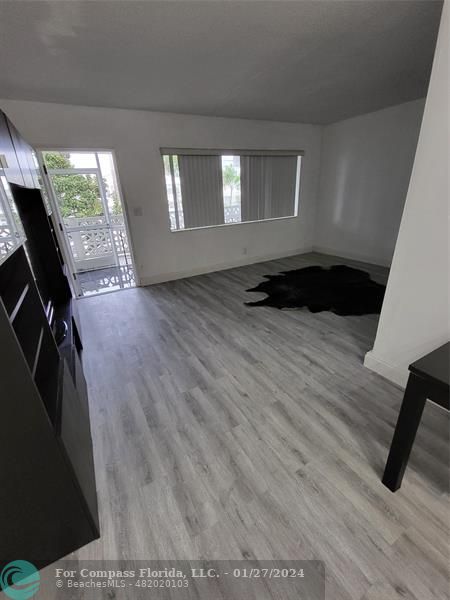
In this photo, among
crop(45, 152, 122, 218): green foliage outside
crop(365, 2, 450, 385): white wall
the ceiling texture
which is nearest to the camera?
crop(365, 2, 450, 385): white wall

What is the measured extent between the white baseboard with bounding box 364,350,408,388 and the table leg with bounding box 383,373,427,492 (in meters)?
0.83

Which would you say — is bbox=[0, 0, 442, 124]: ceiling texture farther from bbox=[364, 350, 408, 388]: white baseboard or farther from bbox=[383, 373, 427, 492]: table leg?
bbox=[364, 350, 408, 388]: white baseboard

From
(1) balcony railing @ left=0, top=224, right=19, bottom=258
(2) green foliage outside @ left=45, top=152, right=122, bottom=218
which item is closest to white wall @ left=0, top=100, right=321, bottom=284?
(2) green foliage outside @ left=45, top=152, right=122, bottom=218

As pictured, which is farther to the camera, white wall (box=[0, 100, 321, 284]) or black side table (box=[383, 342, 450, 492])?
white wall (box=[0, 100, 321, 284])

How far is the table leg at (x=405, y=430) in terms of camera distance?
105 centimetres

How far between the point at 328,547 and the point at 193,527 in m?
0.58

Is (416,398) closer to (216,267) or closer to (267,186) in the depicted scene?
(216,267)

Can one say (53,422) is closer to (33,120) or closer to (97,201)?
(33,120)

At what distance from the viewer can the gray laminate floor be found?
3.40ft

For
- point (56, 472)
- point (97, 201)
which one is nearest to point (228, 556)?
point (56, 472)

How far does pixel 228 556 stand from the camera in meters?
1.02

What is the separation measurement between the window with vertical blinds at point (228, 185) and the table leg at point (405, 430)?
3770mm

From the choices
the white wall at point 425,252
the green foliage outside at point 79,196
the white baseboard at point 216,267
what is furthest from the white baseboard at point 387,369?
the green foliage outside at point 79,196

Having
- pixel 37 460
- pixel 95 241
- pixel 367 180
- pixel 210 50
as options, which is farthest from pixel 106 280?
pixel 367 180
